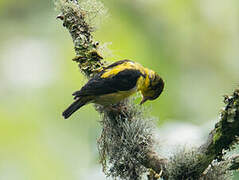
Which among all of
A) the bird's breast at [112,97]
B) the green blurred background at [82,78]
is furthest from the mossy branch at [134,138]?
the green blurred background at [82,78]

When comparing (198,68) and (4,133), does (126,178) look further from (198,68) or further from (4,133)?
(198,68)

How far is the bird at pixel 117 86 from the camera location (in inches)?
145

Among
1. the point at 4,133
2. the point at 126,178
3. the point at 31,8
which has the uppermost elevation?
the point at 31,8

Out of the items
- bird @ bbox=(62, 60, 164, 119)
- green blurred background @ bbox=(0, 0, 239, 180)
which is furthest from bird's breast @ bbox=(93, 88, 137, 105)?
green blurred background @ bbox=(0, 0, 239, 180)

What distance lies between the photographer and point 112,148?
308cm

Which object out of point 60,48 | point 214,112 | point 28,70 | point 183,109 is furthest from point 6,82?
point 214,112

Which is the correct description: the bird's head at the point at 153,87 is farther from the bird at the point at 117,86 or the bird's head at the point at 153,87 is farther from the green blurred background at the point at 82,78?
the green blurred background at the point at 82,78

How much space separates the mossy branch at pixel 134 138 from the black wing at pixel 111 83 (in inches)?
3.5

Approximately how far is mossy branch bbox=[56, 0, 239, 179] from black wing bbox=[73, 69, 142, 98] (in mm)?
90

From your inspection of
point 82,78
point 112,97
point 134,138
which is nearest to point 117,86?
point 112,97

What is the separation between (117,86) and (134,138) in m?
1.16

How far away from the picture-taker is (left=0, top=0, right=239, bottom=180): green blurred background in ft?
14.4

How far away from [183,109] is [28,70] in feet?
6.05

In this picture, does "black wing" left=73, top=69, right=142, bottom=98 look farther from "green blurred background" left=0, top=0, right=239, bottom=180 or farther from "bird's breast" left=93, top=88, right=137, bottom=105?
"green blurred background" left=0, top=0, right=239, bottom=180
